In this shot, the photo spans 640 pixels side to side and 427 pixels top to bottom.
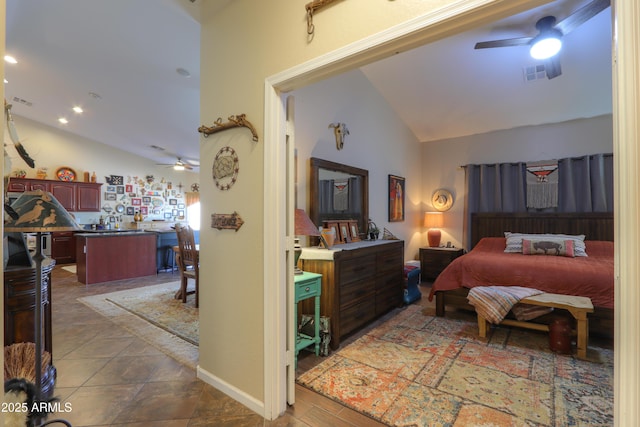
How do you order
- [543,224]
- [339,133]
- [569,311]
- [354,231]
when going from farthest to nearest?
[543,224] < [354,231] < [339,133] < [569,311]

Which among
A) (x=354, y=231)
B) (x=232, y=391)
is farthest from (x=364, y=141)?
(x=232, y=391)

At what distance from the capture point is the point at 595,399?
1.99 m

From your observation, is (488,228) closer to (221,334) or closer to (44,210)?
(221,334)

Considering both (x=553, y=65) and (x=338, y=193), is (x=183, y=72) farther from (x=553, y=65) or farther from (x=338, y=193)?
(x=553, y=65)

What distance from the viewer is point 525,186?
4922 millimetres

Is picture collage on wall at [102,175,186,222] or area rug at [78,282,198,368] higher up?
picture collage on wall at [102,175,186,222]

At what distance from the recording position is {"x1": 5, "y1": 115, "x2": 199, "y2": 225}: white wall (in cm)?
682

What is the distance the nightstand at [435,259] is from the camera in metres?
5.13

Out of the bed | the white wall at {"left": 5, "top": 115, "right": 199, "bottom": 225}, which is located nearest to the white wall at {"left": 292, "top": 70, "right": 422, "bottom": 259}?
the bed

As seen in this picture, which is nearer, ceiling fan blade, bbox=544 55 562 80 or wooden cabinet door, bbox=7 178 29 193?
ceiling fan blade, bbox=544 55 562 80

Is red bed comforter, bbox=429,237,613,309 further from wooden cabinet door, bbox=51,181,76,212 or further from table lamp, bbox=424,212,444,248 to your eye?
wooden cabinet door, bbox=51,181,76,212

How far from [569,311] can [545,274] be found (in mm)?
570

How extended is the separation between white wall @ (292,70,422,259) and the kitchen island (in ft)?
13.6

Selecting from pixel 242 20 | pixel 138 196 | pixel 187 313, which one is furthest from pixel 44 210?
pixel 138 196
